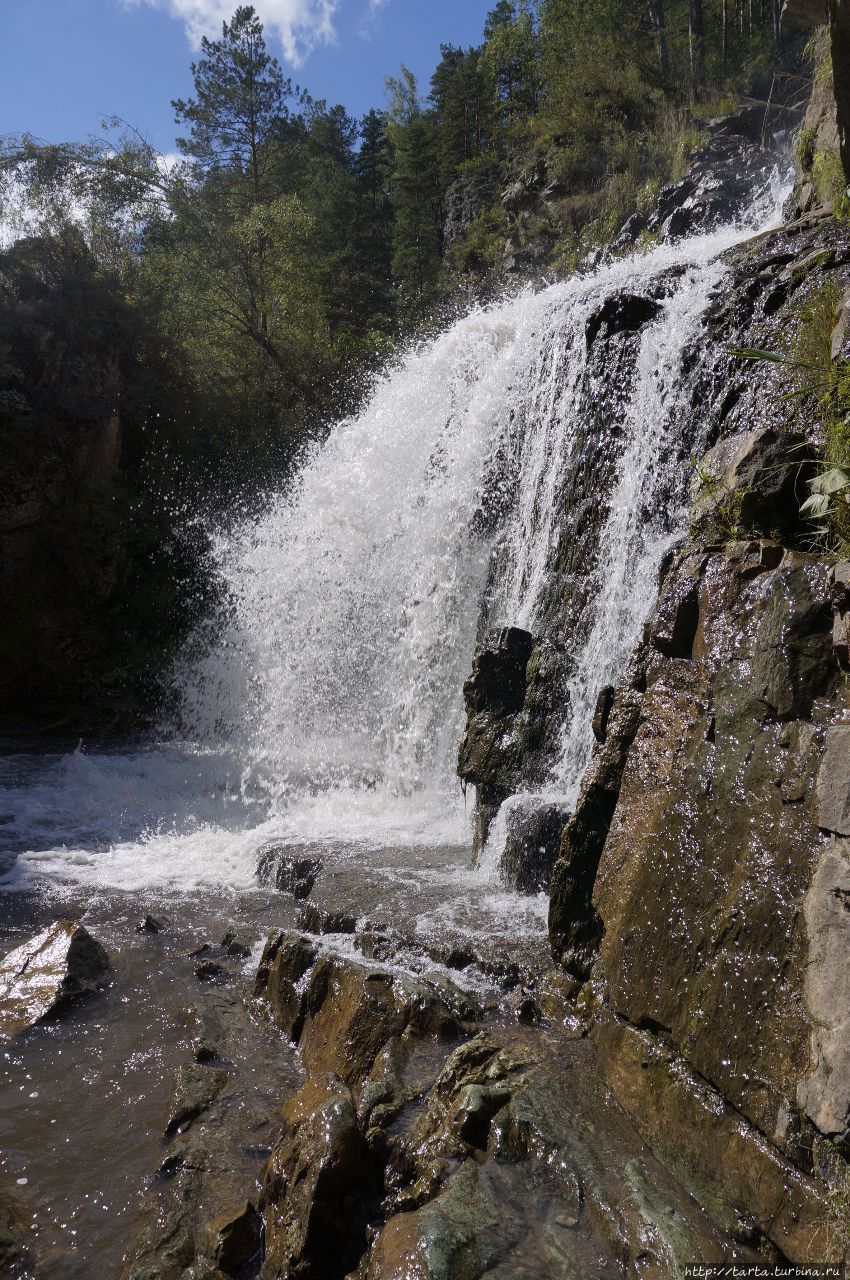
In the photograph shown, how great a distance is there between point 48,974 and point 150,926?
0.86 meters

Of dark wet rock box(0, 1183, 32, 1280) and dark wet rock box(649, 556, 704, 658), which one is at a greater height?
dark wet rock box(649, 556, 704, 658)

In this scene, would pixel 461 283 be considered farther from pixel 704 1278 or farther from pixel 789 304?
pixel 704 1278

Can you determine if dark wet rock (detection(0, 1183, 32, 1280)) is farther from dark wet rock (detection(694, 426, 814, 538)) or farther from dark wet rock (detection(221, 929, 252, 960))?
dark wet rock (detection(694, 426, 814, 538))

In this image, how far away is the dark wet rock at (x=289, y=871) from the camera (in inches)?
229

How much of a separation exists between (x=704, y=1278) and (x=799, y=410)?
12.7 ft

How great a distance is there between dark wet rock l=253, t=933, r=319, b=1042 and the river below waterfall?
19 centimetres

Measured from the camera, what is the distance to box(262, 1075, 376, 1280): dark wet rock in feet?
8.45

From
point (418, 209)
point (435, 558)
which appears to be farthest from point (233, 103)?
point (435, 558)

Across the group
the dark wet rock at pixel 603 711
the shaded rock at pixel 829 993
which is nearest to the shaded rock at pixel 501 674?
the dark wet rock at pixel 603 711

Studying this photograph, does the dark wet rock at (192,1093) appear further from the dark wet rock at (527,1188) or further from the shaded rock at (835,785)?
the shaded rock at (835,785)

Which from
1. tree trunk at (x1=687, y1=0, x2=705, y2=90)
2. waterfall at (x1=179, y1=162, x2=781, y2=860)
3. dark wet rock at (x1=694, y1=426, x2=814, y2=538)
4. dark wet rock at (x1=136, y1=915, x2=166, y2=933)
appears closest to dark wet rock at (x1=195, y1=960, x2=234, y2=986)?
dark wet rock at (x1=136, y1=915, x2=166, y2=933)

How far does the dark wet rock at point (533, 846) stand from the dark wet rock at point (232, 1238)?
108 inches

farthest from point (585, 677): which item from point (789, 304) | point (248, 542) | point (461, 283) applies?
point (461, 283)

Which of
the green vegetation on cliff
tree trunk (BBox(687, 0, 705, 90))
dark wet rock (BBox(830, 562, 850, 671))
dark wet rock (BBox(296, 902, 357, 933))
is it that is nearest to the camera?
dark wet rock (BBox(830, 562, 850, 671))
